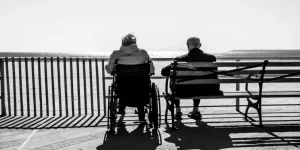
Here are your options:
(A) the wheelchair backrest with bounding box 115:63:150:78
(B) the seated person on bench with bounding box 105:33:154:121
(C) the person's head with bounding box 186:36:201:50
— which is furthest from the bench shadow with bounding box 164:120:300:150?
(C) the person's head with bounding box 186:36:201:50

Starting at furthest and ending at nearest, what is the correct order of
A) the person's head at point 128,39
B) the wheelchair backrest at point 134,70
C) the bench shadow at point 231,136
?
A: the person's head at point 128,39 → the wheelchair backrest at point 134,70 → the bench shadow at point 231,136

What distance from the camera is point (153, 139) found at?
4.69 metres

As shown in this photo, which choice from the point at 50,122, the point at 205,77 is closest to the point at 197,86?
the point at 205,77

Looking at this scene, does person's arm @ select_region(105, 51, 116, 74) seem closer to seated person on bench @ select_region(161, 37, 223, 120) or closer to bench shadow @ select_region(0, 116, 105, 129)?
seated person on bench @ select_region(161, 37, 223, 120)

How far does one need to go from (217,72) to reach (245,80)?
0.60m

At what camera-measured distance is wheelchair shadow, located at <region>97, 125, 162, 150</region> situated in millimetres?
4350

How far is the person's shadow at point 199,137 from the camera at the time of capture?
14.3ft

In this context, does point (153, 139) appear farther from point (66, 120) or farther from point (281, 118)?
point (281, 118)

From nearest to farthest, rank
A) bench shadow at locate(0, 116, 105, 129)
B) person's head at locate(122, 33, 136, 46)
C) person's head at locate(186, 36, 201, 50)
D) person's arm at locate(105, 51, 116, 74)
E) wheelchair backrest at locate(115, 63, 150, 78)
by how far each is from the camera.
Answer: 1. wheelchair backrest at locate(115, 63, 150, 78)
2. person's arm at locate(105, 51, 116, 74)
3. person's head at locate(122, 33, 136, 46)
4. bench shadow at locate(0, 116, 105, 129)
5. person's head at locate(186, 36, 201, 50)

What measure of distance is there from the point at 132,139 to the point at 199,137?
83cm

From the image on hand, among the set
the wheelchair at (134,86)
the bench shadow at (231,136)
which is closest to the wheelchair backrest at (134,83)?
the wheelchair at (134,86)

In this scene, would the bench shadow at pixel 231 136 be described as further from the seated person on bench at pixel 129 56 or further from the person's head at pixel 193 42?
the person's head at pixel 193 42

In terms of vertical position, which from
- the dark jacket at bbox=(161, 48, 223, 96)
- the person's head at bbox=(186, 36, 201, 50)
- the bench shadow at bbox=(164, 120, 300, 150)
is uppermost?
the person's head at bbox=(186, 36, 201, 50)

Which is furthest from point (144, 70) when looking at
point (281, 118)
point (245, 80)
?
point (281, 118)
